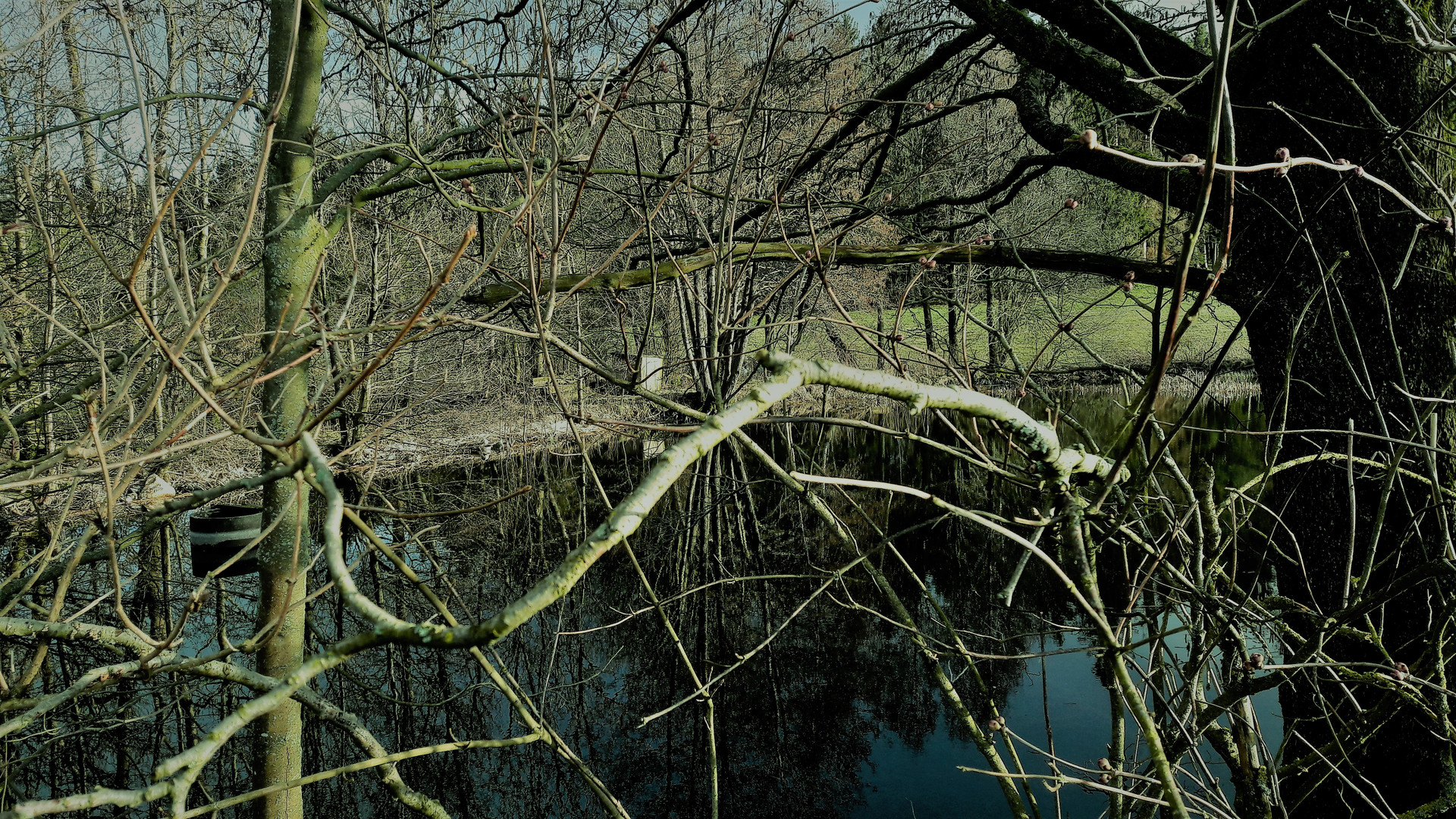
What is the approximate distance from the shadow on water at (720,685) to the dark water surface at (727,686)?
0.02m

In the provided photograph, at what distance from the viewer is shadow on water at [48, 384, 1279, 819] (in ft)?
15.7

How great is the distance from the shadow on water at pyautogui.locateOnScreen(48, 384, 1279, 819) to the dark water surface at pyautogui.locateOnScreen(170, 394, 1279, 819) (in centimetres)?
2

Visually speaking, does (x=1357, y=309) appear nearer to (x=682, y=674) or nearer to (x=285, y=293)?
(x=285, y=293)

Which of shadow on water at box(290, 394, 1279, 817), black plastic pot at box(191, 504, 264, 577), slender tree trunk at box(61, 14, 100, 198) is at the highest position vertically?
slender tree trunk at box(61, 14, 100, 198)

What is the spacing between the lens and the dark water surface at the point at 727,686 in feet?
15.7

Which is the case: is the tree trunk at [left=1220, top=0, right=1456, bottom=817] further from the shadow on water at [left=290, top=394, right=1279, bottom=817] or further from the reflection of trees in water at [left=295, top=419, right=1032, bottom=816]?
the reflection of trees in water at [left=295, top=419, right=1032, bottom=816]

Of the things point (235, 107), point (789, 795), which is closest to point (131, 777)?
point (789, 795)

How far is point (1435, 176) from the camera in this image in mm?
3223

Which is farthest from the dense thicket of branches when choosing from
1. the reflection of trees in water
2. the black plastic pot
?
the black plastic pot

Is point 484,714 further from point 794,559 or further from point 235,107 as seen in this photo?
point 235,107

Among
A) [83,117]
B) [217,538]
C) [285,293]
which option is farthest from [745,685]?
[217,538]

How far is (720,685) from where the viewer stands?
236 inches

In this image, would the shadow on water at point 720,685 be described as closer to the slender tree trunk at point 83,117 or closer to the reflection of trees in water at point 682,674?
the reflection of trees in water at point 682,674

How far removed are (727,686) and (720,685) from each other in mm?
165
